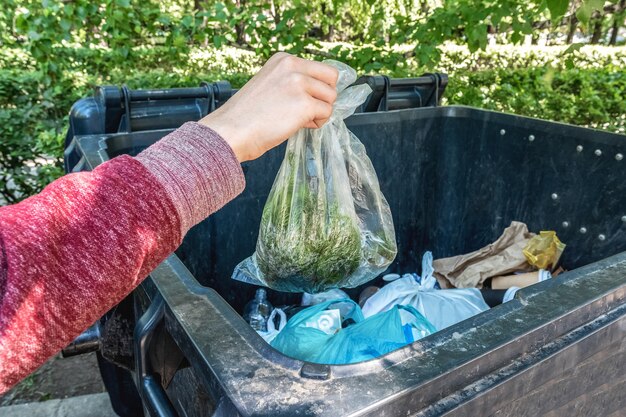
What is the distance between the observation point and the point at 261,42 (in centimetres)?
381

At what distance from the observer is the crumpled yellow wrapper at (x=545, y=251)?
189cm

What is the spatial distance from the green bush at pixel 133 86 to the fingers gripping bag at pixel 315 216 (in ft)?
7.13

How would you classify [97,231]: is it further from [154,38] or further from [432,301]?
[154,38]

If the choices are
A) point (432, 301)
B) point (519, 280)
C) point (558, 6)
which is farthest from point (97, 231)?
point (558, 6)

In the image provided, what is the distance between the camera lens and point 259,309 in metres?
1.88

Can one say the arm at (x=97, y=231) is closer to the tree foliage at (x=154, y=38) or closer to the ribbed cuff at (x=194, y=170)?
the ribbed cuff at (x=194, y=170)

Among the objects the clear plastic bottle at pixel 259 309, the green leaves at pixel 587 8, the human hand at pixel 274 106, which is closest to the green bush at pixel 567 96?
the green leaves at pixel 587 8

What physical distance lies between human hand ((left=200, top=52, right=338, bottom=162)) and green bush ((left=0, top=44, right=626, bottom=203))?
8.71 ft

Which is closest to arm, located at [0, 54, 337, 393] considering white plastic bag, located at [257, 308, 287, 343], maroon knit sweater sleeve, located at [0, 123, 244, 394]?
maroon knit sweater sleeve, located at [0, 123, 244, 394]

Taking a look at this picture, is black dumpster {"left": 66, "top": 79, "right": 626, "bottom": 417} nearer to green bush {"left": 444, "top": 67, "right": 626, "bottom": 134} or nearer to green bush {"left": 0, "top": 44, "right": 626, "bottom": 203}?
Result: green bush {"left": 0, "top": 44, "right": 626, "bottom": 203}

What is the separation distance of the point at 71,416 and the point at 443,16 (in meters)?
3.30

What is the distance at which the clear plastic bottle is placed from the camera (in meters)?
1.84

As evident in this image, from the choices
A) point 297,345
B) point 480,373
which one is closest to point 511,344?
point 480,373

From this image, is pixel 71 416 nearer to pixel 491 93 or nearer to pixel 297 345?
pixel 297 345
